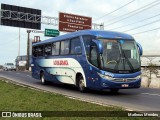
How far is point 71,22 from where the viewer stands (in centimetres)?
4394

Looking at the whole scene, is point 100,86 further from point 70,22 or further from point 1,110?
point 70,22

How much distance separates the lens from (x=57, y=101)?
12.4 meters

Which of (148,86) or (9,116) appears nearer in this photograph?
(9,116)

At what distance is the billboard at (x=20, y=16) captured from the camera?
1700 inches

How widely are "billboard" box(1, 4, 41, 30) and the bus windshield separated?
1136 inches

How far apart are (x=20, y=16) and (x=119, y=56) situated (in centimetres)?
3032

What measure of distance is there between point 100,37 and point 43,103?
5.75 m

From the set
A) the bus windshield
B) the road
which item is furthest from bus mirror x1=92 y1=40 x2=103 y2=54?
the road

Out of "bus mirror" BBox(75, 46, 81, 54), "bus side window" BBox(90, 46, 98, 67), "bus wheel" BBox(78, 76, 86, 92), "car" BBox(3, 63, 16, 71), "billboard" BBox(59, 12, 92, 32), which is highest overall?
"billboard" BBox(59, 12, 92, 32)

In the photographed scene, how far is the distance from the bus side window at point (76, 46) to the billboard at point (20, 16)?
26066 mm

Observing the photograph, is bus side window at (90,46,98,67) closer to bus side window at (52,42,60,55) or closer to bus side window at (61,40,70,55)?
bus side window at (61,40,70,55)

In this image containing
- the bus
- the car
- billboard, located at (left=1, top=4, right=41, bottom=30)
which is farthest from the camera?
the car

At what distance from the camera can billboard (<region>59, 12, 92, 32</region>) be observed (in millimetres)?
43500

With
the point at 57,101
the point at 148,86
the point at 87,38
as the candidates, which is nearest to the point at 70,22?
the point at 148,86
